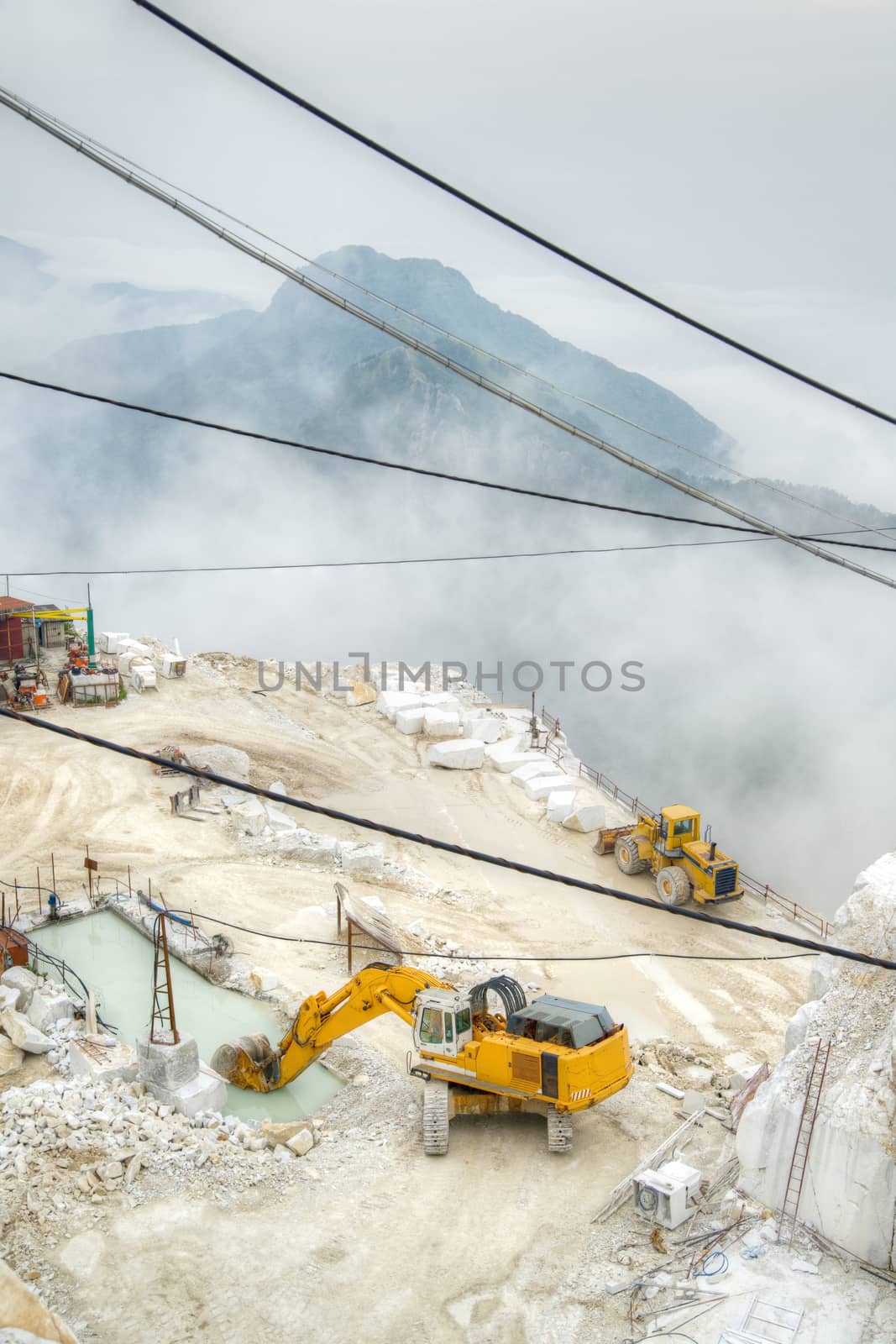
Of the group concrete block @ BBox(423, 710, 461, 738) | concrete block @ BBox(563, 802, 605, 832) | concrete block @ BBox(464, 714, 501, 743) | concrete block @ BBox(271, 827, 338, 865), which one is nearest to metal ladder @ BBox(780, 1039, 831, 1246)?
concrete block @ BBox(271, 827, 338, 865)

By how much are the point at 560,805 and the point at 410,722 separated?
24.5 feet

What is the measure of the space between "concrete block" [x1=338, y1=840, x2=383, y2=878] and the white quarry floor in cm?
50

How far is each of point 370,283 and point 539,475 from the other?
23087mm

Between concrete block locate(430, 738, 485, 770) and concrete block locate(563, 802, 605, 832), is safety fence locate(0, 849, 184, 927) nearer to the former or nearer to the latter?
concrete block locate(563, 802, 605, 832)

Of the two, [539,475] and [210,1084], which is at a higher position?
[539,475]

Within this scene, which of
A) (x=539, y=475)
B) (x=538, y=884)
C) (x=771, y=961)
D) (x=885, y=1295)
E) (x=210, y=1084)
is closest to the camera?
(x=885, y=1295)

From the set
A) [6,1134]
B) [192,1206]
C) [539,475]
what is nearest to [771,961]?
[192,1206]

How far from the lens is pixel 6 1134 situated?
36.7 ft

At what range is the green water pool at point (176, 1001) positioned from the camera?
1403 cm

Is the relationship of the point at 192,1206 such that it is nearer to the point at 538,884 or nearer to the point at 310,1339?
the point at 310,1339

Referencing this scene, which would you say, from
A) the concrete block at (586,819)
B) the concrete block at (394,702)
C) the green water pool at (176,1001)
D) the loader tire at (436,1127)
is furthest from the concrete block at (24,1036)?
the concrete block at (394,702)

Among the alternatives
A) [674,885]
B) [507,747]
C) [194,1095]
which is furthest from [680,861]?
[194,1095]

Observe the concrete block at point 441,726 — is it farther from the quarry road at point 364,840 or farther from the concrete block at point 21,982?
the concrete block at point 21,982

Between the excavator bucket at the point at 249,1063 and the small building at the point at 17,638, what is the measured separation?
23.7m
